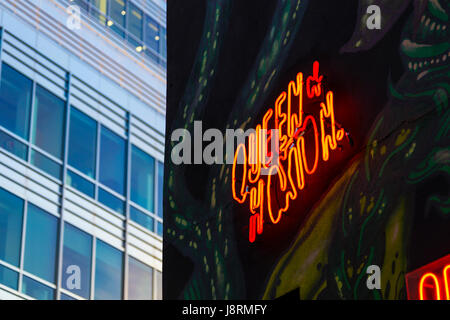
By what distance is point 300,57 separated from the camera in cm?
1124

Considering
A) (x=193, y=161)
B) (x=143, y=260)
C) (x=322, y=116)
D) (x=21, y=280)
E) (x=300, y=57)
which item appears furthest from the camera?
(x=143, y=260)

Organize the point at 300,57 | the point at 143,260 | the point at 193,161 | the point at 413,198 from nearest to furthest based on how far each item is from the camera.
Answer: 1. the point at 413,198
2. the point at 300,57
3. the point at 193,161
4. the point at 143,260

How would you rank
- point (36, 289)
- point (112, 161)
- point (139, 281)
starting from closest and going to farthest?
point (36, 289)
point (112, 161)
point (139, 281)

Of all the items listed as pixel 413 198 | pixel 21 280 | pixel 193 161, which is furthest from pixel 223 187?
pixel 21 280

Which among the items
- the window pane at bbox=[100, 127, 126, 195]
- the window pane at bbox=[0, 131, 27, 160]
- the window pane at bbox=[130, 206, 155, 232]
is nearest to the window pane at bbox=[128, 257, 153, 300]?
the window pane at bbox=[130, 206, 155, 232]

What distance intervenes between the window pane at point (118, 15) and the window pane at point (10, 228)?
27.8ft

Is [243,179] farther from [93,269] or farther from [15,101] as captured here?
[93,269]

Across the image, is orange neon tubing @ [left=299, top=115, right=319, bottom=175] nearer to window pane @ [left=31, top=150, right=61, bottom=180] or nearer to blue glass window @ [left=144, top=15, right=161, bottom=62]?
window pane @ [left=31, top=150, right=61, bottom=180]

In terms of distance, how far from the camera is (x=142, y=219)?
2717 centimetres

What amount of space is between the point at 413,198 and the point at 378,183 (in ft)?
2.01

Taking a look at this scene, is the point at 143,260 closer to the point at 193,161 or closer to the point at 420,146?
the point at 193,161

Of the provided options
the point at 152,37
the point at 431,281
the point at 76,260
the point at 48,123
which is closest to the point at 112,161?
the point at 48,123

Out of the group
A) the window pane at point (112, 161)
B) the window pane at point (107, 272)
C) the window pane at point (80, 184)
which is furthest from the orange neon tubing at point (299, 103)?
the window pane at point (112, 161)

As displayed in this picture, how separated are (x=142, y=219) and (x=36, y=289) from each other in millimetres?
5619
